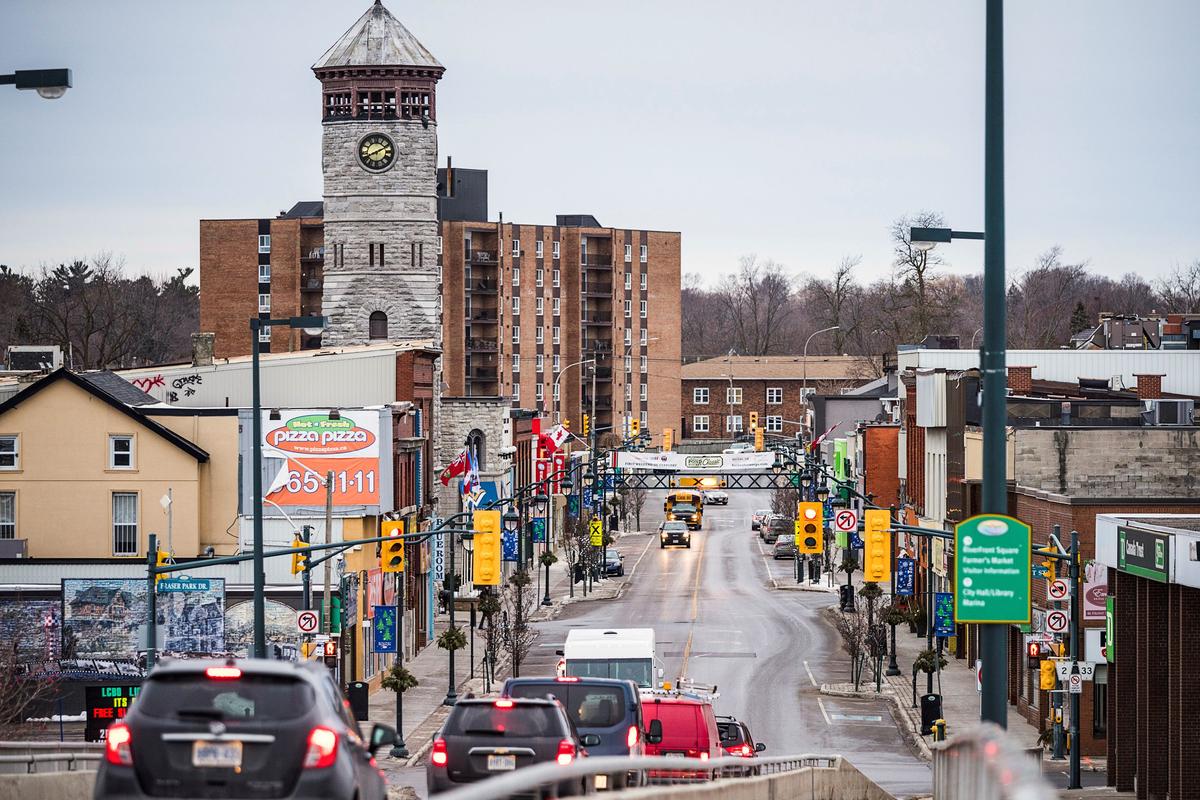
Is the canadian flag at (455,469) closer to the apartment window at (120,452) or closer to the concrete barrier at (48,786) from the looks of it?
the apartment window at (120,452)

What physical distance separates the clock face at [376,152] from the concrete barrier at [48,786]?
62.7 metres

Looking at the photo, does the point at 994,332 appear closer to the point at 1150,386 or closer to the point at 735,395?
the point at 1150,386

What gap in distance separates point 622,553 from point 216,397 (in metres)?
42.4

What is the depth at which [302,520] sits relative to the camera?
180 ft

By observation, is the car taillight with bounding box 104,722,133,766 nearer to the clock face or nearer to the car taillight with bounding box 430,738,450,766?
the car taillight with bounding box 430,738,450,766

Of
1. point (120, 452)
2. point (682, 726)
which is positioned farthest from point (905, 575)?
point (682, 726)

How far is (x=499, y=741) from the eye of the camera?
58.5ft

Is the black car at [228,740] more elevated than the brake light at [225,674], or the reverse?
the brake light at [225,674]

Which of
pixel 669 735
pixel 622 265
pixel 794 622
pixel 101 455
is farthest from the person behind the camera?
pixel 622 265

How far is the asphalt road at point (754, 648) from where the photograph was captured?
148 feet

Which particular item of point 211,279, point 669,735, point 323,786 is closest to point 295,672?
point 323,786

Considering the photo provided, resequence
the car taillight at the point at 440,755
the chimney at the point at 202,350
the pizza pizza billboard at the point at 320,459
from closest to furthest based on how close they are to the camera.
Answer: the car taillight at the point at 440,755 → the pizza pizza billboard at the point at 320,459 → the chimney at the point at 202,350

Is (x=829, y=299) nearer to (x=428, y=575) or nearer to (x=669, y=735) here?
(x=428, y=575)

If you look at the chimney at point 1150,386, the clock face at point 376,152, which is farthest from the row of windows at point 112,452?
the chimney at point 1150,386
